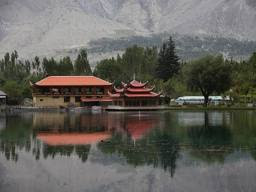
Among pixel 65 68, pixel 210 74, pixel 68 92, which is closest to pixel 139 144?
pixel 210 74

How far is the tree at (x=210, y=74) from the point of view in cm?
7656

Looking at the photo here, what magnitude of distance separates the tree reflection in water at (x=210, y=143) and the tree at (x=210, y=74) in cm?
4084

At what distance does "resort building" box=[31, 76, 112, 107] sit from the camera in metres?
91.6

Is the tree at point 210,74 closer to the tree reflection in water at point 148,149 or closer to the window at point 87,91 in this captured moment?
the window at point 87,91

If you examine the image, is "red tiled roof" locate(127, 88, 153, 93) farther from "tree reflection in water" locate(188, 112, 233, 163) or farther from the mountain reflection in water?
"tree reflection in water" locate(188, 112, 233, 163)

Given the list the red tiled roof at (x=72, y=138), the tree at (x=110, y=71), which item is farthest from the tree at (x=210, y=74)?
the red tiled roof at (x=72, y=138)

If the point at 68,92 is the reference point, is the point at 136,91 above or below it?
above

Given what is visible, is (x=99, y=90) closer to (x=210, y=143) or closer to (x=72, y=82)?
(x=72, y=82)

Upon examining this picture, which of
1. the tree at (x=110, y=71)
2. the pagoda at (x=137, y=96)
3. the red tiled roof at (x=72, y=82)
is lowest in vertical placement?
the pagoda at (x=137, y=96)

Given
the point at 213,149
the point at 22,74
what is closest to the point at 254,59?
the point at 22,74

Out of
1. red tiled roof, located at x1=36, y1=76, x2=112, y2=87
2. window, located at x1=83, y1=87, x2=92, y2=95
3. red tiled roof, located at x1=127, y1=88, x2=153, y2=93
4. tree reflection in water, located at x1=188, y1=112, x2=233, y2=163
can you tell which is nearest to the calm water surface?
tree reflection in water, located at x1=188, y1=112, x2=233, y2=163

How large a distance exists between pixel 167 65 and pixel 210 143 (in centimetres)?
7462

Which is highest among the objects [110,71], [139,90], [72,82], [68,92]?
[110,71]

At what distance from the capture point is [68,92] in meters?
92.2
